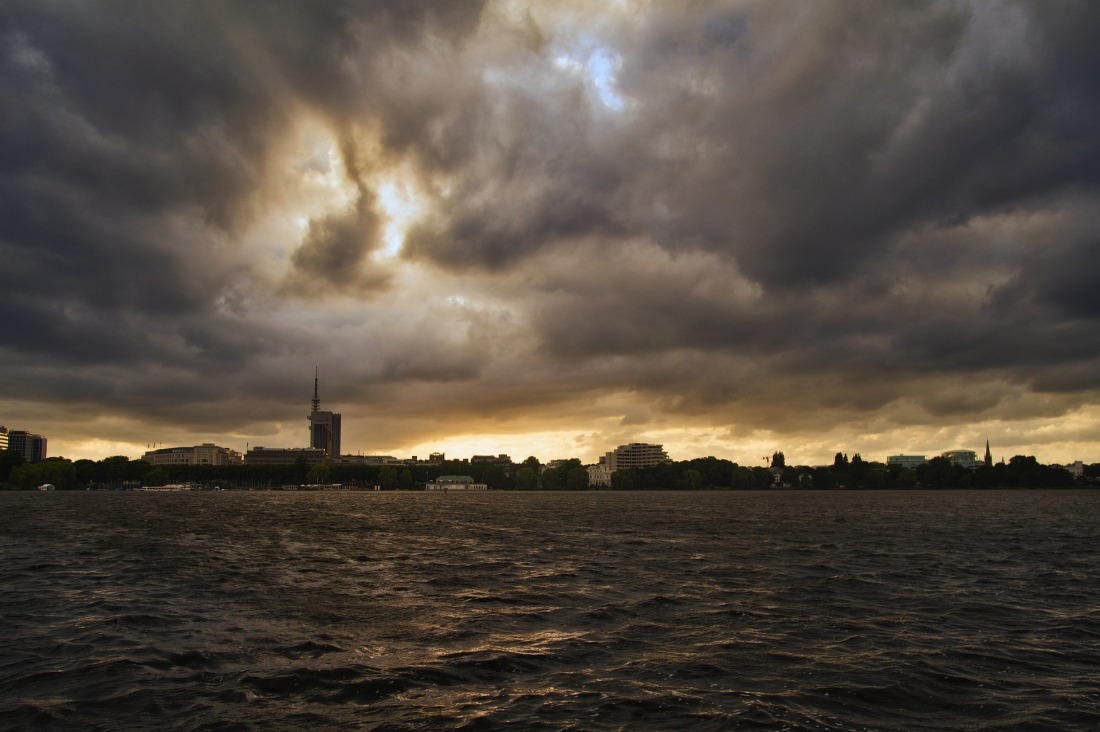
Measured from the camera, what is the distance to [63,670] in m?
21.3

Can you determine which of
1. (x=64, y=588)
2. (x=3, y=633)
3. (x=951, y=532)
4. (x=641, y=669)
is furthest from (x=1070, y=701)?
(x=951, y=532)

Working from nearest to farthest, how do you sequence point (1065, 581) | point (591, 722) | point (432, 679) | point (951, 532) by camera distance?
point (591, 722) → point (432, 679) → point (1065, 581) → point (951, 532)

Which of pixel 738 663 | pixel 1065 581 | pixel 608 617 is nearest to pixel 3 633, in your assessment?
pixel 608 617

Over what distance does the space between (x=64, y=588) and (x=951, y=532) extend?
81.9 m

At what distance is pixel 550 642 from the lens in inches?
974

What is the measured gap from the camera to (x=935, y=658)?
22.8 metres

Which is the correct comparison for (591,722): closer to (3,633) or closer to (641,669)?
(641,669)

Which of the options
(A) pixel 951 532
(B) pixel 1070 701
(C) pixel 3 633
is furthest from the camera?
(A) pixel 951 532

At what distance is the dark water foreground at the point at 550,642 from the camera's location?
1748 cm

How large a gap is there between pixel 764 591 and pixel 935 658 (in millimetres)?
13390

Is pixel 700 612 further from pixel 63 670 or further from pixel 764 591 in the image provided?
pixel 63 670

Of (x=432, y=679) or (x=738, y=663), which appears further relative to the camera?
(x=738, y=663)

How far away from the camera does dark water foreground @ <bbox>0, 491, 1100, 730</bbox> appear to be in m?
17.5

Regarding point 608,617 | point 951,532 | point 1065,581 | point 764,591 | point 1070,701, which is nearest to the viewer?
point 1070,701
